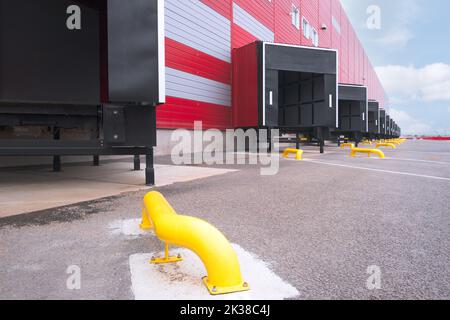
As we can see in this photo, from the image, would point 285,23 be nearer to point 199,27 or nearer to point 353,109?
point 353,109

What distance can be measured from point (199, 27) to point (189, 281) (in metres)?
12.2

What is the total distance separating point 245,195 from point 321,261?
2199 millimetres

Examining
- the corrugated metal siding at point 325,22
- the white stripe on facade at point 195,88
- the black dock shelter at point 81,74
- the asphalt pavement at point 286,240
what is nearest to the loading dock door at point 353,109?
the white stripe on facade at point 195,88

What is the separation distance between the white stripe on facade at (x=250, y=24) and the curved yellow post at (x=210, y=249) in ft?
47.6

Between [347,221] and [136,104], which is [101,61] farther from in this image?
[347,221]

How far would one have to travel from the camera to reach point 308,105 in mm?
14078

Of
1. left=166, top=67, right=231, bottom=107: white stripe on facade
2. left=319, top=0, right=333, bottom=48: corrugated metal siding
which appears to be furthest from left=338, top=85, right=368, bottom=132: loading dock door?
left=319, top=0, right=333, bottom=48: corrugated metal siding

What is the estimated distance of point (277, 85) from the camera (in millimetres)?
11406

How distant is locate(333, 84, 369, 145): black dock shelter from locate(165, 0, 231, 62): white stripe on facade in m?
7.55

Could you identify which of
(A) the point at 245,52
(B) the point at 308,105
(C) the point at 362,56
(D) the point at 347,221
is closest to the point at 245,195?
(D) the point at 347,221

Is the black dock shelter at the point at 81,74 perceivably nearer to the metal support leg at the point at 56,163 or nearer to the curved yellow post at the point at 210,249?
the metal support leg at the point at 56,163

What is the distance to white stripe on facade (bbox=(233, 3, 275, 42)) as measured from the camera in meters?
15.1

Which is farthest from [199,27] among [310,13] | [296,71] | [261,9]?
[310,13]

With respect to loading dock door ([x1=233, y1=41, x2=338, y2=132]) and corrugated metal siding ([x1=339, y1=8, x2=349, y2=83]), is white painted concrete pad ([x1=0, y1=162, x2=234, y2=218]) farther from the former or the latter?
corrugated metal siding ([x1=339, y1=8, x2=349, y2=83])
